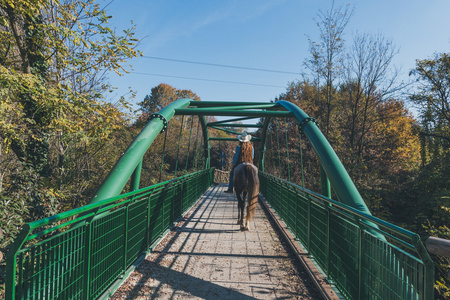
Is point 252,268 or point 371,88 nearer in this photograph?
point 252,268

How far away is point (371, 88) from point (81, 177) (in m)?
14.5

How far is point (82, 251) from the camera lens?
2.66m

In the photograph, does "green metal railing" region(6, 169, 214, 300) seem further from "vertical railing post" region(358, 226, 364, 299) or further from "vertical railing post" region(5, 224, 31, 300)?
"vertical railing post" region(358, 226, 364, 299)

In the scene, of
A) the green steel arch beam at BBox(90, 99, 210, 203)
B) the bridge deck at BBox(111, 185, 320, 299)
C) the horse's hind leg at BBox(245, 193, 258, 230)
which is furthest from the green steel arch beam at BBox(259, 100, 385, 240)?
the green steel arch beam at BBox(90, 99, 210, 203)

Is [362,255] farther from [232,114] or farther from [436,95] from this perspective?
[436,95]

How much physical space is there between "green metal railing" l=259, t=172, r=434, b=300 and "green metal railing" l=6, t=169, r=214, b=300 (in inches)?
92.7

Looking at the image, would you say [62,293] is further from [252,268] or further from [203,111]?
[203,111]

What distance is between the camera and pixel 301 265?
4.31 meters

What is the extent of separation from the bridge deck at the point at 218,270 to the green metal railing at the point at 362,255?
43cm

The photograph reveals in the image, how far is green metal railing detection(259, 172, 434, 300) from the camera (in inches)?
75.1

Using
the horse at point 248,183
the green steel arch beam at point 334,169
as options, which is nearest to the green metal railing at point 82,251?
the horse at point 248,183

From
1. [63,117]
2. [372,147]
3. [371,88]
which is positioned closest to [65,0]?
[63,117]

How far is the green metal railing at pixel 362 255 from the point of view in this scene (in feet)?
6.26

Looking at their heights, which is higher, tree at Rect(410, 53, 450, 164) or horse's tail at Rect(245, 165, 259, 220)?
tree at Rect(410, 53, 450, 164)
